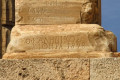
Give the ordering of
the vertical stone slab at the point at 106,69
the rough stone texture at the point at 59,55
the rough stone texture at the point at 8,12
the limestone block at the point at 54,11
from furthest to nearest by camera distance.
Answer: the rough stone texture at the point at 8,12, the limestone block at the point at 54,11, the rough stone texture at the point at 59,55, the vertical stone slab at the point at 106,69

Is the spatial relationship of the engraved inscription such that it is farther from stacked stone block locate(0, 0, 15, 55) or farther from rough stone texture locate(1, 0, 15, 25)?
rough stone texture locate(1, 0, 15, 25)

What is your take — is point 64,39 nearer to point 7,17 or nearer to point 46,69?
point 46,69

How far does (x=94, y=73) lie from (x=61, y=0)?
1.52 m

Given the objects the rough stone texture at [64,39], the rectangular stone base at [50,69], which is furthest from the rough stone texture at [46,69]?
the rough stone texture at [64,39]

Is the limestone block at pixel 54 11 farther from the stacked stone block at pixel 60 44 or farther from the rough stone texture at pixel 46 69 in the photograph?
the rough stone texture at pixel 46 69

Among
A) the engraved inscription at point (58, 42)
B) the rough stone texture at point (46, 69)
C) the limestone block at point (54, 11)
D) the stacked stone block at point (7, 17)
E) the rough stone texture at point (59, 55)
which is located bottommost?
the stacked stone block at point (7, 17)

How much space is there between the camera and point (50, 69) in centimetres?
862

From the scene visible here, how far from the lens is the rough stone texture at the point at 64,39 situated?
9195 mm

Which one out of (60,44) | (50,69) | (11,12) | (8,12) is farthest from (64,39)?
(8,12)

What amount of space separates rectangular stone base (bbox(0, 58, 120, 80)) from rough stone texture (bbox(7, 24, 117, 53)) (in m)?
0.59

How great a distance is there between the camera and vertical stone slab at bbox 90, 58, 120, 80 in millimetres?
8383

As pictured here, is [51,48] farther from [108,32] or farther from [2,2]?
[2,2]

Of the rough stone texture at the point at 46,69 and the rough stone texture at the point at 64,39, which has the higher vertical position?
the rough stone texture at the point at 64,39

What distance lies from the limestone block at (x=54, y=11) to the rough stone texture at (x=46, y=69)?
39.6 inches
